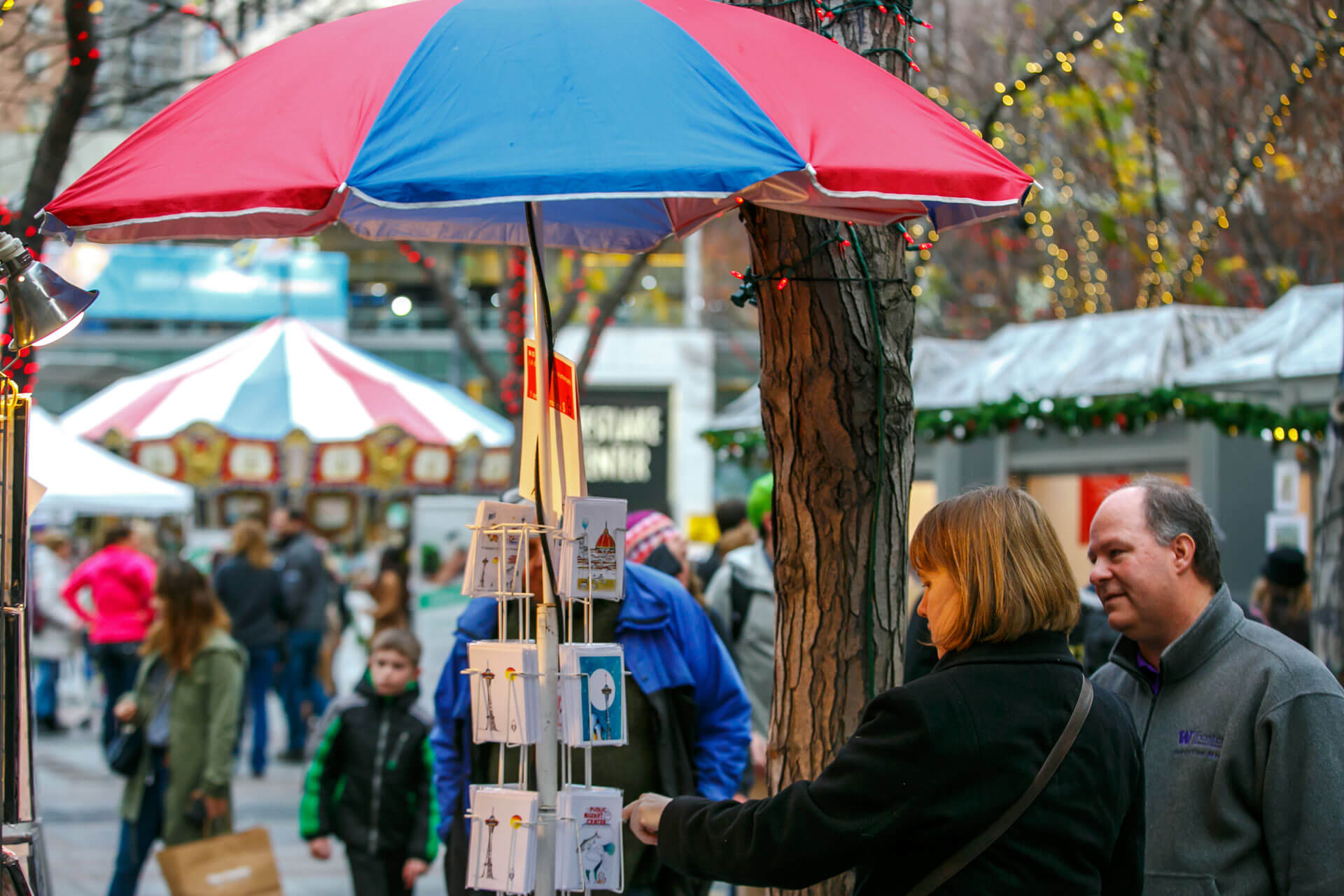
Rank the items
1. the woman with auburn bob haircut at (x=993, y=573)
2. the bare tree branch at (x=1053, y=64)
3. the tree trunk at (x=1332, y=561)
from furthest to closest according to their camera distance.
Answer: the bare tree branch at (x=1053, y=64) < the tree trunk at (x=1332, y=561) < the woman with auburn bob haircut at (x=993, y=573)

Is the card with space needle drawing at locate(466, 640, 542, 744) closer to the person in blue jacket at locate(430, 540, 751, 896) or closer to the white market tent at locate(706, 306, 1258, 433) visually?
the person in blue jacket at locate(430, 540, 751, 896)

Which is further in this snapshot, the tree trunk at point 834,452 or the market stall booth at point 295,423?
the market stall booth at point 295,423

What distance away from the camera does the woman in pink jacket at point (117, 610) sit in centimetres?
1080

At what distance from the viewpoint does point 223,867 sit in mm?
5598

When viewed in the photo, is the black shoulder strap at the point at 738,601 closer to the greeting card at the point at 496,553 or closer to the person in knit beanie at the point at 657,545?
the person in knit beanie at the point at 657,545

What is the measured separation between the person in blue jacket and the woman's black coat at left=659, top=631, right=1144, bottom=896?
1.74 m

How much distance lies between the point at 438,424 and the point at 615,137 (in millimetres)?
8262

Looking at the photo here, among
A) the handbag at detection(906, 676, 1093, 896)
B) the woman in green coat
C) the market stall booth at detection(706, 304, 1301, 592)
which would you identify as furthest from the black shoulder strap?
the handbag at detection(906, 676, 1093, 896)

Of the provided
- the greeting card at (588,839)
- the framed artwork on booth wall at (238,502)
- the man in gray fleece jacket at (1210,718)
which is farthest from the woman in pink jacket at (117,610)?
the framed artwork on booth wall at (238,502)

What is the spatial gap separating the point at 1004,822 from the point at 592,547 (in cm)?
114

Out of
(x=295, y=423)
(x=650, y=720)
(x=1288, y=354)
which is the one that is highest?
(x=1288, y=354)

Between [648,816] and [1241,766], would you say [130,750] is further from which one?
[1241,766]

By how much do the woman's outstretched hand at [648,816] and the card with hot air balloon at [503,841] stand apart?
312 millimetres

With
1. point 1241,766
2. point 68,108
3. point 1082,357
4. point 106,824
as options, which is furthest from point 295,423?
point 1241,766
